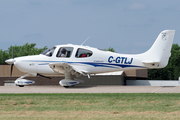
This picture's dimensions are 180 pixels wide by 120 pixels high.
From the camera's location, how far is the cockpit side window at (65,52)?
1812 centimetres

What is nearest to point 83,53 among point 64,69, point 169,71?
point 64,69

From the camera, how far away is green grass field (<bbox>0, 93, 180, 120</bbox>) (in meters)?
8.83

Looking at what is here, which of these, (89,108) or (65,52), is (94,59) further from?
(89,108)

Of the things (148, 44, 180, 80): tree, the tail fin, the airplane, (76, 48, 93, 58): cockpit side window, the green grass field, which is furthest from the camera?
(148, 44, 180, 80): tree

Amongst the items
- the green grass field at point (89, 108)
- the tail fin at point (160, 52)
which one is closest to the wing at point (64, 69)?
the tail fin at point (160, 52)

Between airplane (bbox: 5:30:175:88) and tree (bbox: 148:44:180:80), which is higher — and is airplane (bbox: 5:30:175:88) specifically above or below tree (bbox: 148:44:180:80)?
above

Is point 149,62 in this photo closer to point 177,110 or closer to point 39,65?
point 39,65

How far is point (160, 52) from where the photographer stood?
18.1 metres

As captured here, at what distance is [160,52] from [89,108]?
31.2ft

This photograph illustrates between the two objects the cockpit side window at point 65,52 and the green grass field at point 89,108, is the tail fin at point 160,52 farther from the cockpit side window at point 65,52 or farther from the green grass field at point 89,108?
the green grass field at point 89,108

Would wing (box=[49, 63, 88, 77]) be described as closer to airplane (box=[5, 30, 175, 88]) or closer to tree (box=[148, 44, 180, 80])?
airplane (box=[5, 30, 175, 88])

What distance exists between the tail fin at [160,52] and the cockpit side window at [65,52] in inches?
195

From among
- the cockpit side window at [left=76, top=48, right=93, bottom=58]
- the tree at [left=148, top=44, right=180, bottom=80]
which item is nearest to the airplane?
the cockpit side window at [left=76, top=48, right=93, bottom=58]

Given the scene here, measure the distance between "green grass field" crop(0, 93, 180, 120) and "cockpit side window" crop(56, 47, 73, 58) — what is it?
21.4 ft
